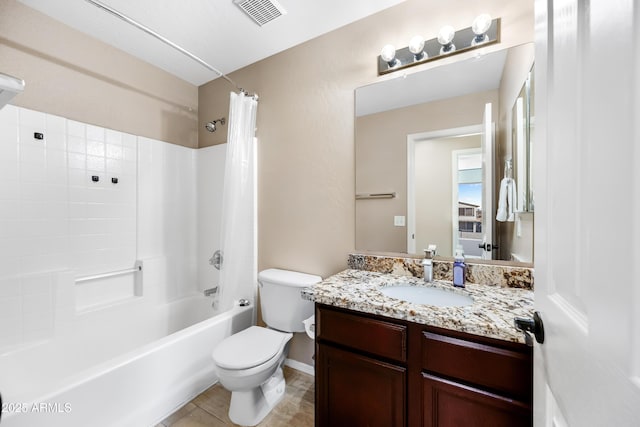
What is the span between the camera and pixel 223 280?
196 cm

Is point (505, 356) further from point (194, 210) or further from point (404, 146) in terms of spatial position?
point (194, 210)

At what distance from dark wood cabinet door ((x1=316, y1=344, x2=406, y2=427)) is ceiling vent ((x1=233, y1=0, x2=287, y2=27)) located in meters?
1.92

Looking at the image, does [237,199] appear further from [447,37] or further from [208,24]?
[447,37]

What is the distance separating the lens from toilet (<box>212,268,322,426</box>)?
141 centimetres

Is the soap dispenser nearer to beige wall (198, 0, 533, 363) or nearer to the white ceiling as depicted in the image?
beige wall (198, 0, 533, 363)

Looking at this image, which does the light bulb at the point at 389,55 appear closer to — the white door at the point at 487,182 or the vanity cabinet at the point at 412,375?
the white door at the point at 487,182

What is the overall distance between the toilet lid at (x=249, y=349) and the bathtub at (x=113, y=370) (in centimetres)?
30

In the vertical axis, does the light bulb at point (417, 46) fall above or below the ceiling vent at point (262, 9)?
below

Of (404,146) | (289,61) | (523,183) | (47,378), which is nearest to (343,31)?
(289,61)

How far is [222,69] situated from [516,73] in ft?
7.15

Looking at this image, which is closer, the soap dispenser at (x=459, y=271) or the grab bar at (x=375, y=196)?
the soap dispenser at (x=459, y=271)

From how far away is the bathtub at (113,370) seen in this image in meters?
1.18

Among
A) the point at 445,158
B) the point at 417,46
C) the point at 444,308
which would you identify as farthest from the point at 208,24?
the point at 444,308

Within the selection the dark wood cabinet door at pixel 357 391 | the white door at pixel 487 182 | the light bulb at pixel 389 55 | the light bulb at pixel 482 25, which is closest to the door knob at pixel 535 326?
the dark wood cabinet door at pixel 357 391
